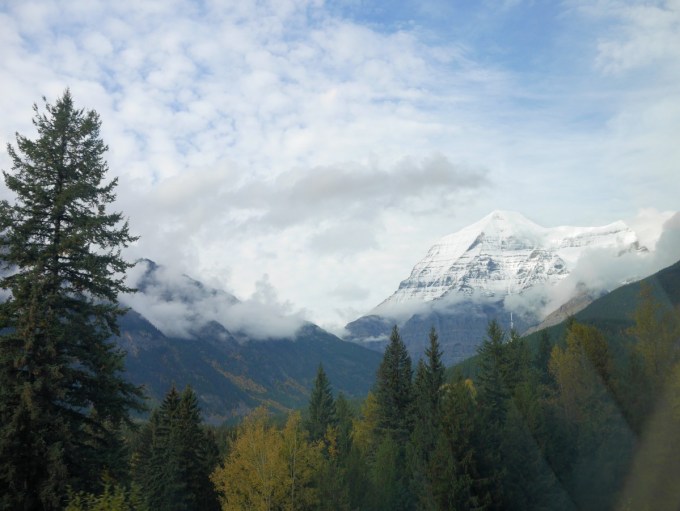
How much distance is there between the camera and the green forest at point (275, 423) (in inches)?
753

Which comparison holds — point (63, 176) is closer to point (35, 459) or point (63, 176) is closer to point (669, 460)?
point (35, 459)

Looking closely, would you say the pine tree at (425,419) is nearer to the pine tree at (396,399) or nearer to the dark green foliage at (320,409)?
the pine tree at (396,399)

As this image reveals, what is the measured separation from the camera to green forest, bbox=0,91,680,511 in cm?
1912

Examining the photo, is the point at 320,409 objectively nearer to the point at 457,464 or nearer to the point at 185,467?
the point at 185,467

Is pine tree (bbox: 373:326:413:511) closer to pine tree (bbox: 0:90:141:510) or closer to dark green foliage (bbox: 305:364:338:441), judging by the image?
dark green foliage (bbox: 305:364:338:441)

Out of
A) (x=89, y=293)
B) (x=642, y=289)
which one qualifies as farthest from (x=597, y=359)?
(x=89, y=293)

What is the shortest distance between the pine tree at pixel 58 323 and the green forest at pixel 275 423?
2.2 inches

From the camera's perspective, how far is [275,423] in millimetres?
46781

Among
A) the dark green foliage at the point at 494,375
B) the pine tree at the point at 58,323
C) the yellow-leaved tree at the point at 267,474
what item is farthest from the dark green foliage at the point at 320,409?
the pine tree at the point at 58,323

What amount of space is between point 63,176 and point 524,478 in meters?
31.4

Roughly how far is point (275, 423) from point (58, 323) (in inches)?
1158

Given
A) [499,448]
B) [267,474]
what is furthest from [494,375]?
[267,474]

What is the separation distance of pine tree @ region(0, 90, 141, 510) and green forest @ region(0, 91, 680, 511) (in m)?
0.06

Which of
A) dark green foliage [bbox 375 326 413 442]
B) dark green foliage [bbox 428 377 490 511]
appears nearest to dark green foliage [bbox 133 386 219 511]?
dark green foliage [bbox 428 377 490 511]
